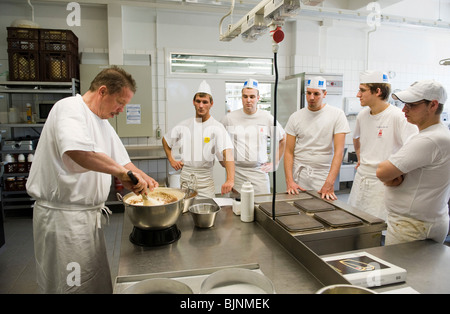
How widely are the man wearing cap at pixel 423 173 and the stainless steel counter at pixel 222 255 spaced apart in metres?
0.73

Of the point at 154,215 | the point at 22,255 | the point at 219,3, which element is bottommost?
the point at 22,255

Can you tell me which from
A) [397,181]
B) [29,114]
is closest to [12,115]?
[29,114]

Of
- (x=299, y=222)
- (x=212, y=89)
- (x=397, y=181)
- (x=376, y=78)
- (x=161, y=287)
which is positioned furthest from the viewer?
(x=212, y=89)

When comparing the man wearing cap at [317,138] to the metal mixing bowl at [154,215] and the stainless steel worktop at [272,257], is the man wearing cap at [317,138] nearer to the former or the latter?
the stainless steel worktop at [272,257]

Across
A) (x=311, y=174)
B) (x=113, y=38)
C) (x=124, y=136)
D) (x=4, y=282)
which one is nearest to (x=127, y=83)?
(x=311, y=174)

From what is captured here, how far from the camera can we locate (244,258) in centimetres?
121

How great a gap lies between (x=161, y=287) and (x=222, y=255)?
375 mm

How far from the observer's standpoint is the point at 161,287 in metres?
0.91

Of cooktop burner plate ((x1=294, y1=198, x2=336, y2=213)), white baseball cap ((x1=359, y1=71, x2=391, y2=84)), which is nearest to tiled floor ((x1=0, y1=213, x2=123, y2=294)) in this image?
cooktop burner plate ((x1=294, y1=198, x2=336, y2=213))

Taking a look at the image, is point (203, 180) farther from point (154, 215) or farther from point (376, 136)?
point (376, 136)

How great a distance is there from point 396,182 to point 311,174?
3.23 ft

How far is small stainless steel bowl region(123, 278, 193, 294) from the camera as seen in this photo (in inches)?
35.0

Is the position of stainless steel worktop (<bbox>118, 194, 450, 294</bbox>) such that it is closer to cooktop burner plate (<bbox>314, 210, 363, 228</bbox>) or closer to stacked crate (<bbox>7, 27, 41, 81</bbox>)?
cooktop burner plate (<bbox>314, 210, 363, 228</bbox>)

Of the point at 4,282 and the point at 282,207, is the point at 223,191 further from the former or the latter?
the point at 4,282
